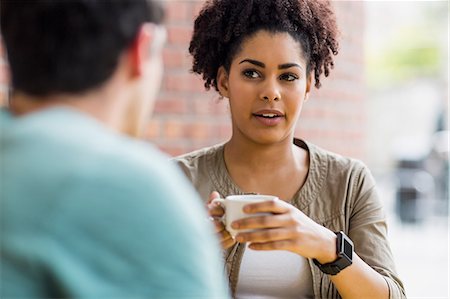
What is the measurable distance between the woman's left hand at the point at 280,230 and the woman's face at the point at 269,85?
47 cm

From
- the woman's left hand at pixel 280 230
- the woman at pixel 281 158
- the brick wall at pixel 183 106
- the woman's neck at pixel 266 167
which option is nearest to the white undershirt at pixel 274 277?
the woman at pixel 281 158

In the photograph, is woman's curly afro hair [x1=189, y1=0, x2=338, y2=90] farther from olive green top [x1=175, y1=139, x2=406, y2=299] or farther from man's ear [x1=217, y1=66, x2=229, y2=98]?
olive green top [x1=175, y1=139, x2=406, y2=299]

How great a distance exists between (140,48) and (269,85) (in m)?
0.97

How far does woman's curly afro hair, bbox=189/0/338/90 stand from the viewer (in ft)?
6.96

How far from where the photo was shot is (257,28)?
2.12m

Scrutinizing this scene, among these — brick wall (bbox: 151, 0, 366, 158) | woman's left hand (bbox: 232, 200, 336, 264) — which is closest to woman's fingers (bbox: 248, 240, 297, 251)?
woman's left hand (bbox: 232, 200, 336, 264)

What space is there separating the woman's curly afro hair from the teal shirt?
1.15 metres

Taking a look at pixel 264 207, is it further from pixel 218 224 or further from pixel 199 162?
pixel 199 162

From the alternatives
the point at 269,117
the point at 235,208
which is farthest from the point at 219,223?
the point at 269,117

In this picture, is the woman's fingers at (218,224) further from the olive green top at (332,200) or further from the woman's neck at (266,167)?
the woman's neck at (266,167)

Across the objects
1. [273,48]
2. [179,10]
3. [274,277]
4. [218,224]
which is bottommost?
[274,277]

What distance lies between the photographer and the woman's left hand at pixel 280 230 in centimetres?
156

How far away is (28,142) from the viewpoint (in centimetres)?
102

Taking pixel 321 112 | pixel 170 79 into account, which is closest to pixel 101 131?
pixel 170 79
